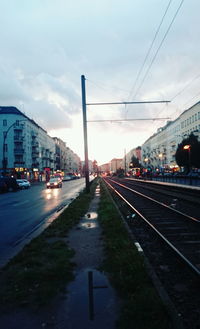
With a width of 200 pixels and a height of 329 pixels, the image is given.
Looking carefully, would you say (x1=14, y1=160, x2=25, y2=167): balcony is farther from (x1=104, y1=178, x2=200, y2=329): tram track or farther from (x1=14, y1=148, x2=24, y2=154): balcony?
(x1=104, y1=178, x2=200, y2=329): tram track

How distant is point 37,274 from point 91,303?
1444mm

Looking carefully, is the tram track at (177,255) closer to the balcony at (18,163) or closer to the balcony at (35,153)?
the balcony at (18,163)

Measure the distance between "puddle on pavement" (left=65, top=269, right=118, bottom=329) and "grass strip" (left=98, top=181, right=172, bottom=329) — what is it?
0.46 feet

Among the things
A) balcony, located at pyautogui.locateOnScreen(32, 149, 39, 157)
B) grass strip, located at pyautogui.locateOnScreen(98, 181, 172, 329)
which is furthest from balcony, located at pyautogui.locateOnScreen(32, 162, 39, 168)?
grass strip, located at pyautogui.locateOnScreen(98, 181, 172, 329)

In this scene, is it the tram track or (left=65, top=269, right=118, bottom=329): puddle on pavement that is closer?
(left=65, top=269, right=118, bottom=329): puddle on pavement

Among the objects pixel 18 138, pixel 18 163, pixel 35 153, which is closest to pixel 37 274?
pixel 18 163

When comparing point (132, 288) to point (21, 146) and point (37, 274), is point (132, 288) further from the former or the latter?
point (21, 146)

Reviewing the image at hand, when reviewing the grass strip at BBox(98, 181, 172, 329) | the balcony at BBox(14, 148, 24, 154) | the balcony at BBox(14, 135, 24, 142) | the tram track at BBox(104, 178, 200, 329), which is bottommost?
the tram track at BBox(104, 178, 200, 329)

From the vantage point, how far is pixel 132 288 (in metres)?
4.12

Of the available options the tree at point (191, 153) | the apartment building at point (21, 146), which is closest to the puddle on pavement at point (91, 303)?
the tree at point (191, 153)

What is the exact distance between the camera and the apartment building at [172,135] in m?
75.4

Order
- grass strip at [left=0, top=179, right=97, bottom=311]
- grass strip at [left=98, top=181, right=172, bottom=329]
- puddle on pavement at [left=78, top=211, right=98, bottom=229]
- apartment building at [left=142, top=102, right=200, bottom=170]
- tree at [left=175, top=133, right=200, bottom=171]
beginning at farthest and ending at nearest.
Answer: apartment building at [left=142, top=102, right=200, bottom=170], tree at [left=175, top=133, right=200, bottom=171], puddle on pavement at [left=78, top=211, right=98, bottom=229], grass strip at [left=0, top=179, right=97, bottom=311], grass strip at [left=98, top=181, right=172, bottom=329]

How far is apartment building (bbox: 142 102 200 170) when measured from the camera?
247ft

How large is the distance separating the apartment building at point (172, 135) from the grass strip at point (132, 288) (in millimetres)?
54593
